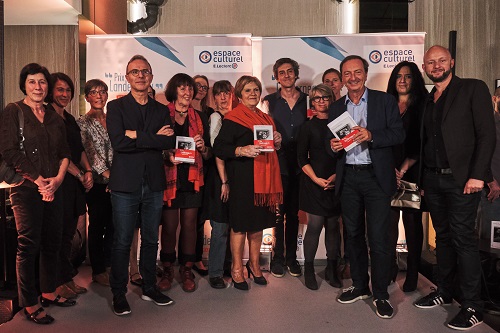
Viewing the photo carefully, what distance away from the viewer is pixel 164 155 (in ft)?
12.3

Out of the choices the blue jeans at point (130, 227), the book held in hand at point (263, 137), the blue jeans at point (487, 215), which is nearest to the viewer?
the blue jeans at point (130, 227)

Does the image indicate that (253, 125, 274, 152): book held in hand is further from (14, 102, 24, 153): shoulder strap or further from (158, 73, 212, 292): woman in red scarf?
(14, 102, 24, 153): shoulder strap

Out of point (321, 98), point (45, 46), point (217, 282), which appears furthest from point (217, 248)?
point (45, 46)

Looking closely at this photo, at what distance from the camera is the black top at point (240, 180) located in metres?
3.70

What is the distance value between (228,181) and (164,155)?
22.3 inches

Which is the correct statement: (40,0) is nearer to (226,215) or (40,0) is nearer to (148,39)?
(148,39)

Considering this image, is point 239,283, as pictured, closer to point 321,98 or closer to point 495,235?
point 321,98

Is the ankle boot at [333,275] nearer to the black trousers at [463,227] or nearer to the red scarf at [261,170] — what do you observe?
the red scarf at [261,170]

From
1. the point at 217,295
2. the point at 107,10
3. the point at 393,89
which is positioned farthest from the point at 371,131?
the point at 107,10

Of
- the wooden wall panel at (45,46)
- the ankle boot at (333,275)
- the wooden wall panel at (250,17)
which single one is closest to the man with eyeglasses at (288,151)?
the ankle boot at (333,275)

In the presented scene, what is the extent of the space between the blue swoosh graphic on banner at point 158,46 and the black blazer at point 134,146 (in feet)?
5.60

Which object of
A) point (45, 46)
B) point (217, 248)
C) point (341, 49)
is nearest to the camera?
point (217, 248)

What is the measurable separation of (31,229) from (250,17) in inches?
222

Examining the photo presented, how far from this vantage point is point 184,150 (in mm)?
3527
